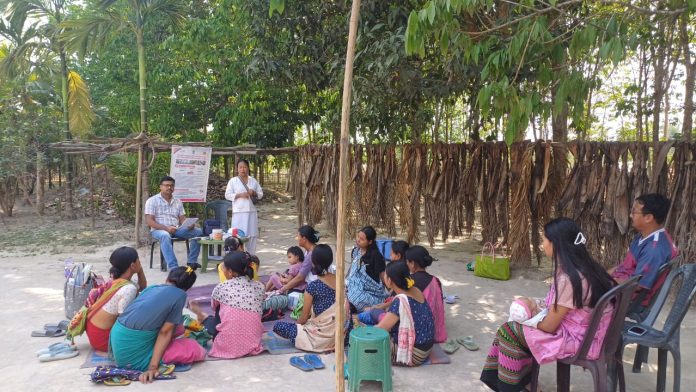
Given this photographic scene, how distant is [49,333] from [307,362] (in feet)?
7.58

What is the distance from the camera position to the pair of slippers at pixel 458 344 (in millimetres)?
4000

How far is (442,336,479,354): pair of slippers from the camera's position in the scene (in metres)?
4.00

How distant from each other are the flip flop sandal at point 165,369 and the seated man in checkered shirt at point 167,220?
3.02 m

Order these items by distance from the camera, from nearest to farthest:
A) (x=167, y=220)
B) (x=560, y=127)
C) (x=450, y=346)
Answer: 1. (x=450, y=346)
2. (x=167, y=220)
3. (x=560, y=127)

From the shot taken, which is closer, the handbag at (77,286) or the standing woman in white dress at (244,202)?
the handbag at (77,286)

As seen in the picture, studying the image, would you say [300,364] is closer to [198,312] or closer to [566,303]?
[198,312]

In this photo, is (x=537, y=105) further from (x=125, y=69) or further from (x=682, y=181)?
(x=125, y=69)

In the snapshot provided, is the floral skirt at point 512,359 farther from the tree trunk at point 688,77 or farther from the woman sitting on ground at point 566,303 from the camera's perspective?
the tree trunk at point 688,77

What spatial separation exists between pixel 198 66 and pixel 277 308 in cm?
952

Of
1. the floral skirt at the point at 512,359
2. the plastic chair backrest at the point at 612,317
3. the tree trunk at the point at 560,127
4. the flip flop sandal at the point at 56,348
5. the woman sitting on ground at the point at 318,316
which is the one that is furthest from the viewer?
the tree trunk at the point at 560,127

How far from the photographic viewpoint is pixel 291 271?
5121 millimetres

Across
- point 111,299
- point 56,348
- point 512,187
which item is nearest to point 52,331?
point 56,348

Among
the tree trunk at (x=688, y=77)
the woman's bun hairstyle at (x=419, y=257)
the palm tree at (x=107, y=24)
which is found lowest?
the woman's bun hairstyle at (x=419, y=257)

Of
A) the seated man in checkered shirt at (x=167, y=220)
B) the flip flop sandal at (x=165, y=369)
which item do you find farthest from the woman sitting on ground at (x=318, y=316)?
the seated man in checkered shirt at (x=167, y=220)
